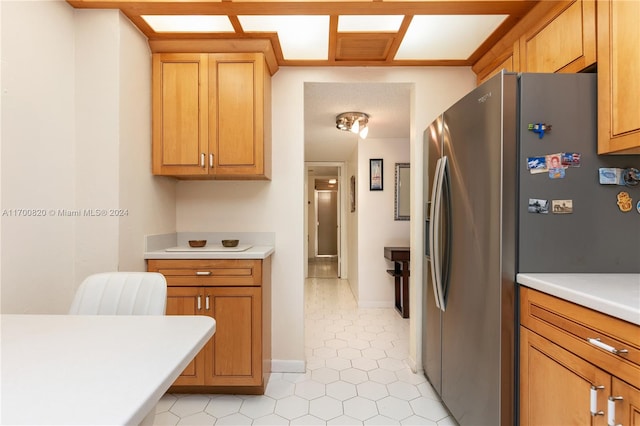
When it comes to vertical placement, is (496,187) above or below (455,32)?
below

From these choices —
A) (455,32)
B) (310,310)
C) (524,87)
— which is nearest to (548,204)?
(524,87)

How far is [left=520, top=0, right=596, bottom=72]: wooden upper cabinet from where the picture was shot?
1389 mm

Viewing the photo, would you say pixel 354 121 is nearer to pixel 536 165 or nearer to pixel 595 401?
pixel 536 165

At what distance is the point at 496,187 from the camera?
1386mm

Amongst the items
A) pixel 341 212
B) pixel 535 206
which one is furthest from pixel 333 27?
pixel 341 212

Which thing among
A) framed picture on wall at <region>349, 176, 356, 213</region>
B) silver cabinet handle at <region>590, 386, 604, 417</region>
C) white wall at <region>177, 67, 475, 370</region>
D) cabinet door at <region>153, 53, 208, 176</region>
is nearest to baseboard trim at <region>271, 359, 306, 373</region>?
white wall at <region>177, 67, 475, 370</region>

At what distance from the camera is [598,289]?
1.10 m

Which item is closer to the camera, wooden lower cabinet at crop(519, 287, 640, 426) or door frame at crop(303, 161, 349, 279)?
wooden lower cabinet at crop(519, 287, 640, 426)

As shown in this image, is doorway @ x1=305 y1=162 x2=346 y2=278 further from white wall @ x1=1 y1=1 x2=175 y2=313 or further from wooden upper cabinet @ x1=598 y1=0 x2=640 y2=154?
wooden upper cabinet @ x1=598 y1=0 x2=640 y2=154

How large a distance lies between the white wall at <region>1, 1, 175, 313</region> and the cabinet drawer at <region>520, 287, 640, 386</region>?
2092 mm

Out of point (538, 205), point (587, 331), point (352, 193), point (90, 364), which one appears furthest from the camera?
point (352, 193)

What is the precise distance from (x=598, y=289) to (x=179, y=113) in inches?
95.1

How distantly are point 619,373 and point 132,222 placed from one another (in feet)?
7.52

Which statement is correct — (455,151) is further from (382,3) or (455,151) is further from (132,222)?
(132,222)
